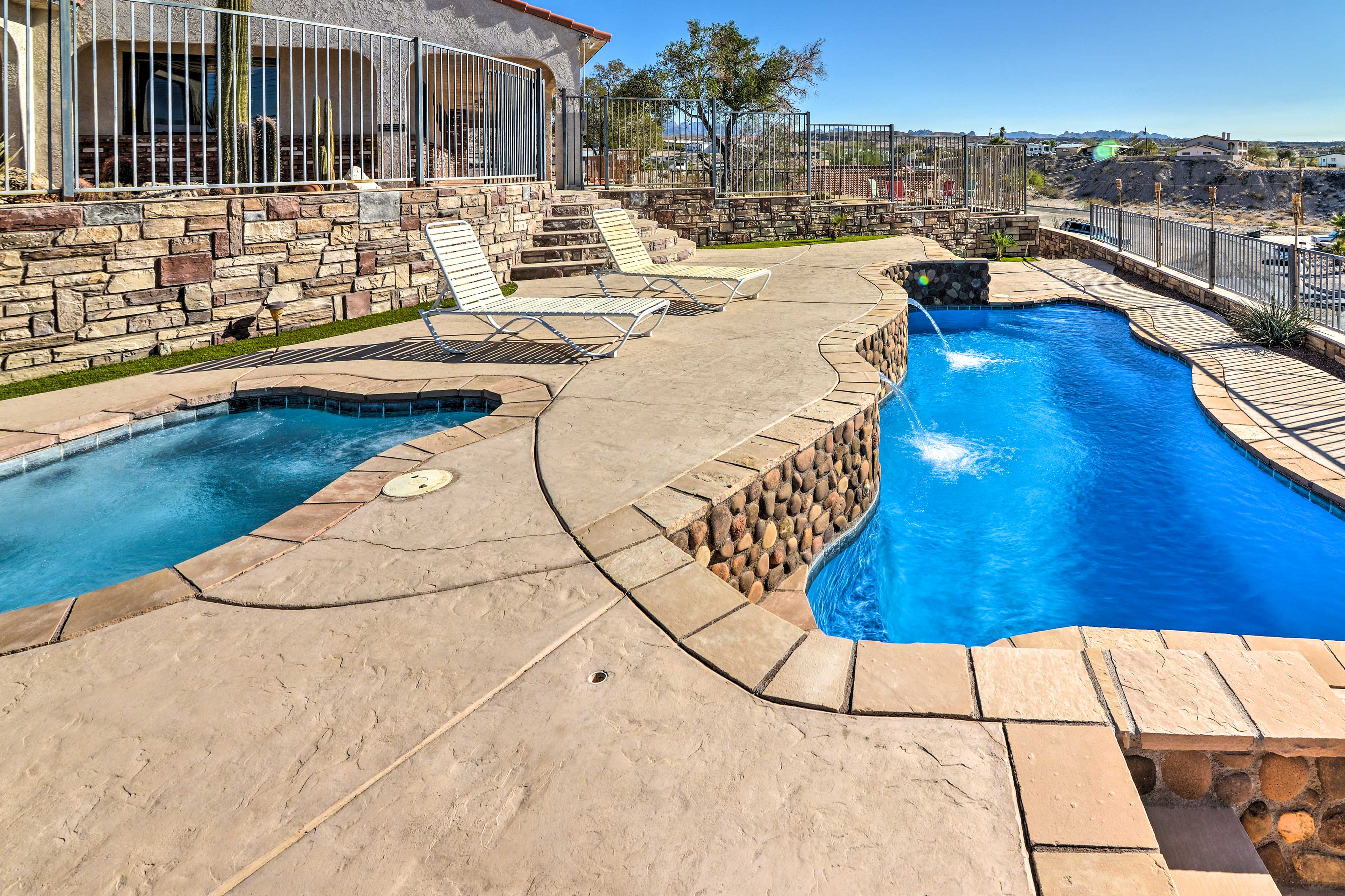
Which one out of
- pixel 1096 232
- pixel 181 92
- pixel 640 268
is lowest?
pixel 640 268

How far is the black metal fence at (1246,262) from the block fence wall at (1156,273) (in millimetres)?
190

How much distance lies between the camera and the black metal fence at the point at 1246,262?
8836 mm

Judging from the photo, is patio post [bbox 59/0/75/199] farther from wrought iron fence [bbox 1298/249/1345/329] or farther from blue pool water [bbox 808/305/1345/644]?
wrought iron fence [bbox 1298/249/1345/329]

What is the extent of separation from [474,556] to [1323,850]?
107 inches

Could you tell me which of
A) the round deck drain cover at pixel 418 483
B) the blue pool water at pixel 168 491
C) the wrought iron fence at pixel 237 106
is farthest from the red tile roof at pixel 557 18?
the round deck drain cover at pixel 418 483

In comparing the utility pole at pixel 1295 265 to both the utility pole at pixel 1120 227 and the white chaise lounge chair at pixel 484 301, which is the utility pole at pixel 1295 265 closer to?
Result: the utility pole at pixel 1120 227

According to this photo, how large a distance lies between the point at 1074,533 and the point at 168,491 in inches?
214

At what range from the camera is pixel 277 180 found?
7.20 m

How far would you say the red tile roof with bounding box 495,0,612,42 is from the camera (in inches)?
598

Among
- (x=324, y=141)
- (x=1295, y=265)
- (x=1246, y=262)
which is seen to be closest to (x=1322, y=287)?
(x=1295, y=265)

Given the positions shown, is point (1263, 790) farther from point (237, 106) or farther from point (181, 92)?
point (181, 92)

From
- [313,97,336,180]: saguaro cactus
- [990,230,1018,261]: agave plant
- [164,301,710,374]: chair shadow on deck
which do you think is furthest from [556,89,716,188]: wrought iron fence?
[164,301,710,374]: chair shadow on deck

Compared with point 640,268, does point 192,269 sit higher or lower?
lower

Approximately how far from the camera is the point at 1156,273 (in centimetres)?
1402
